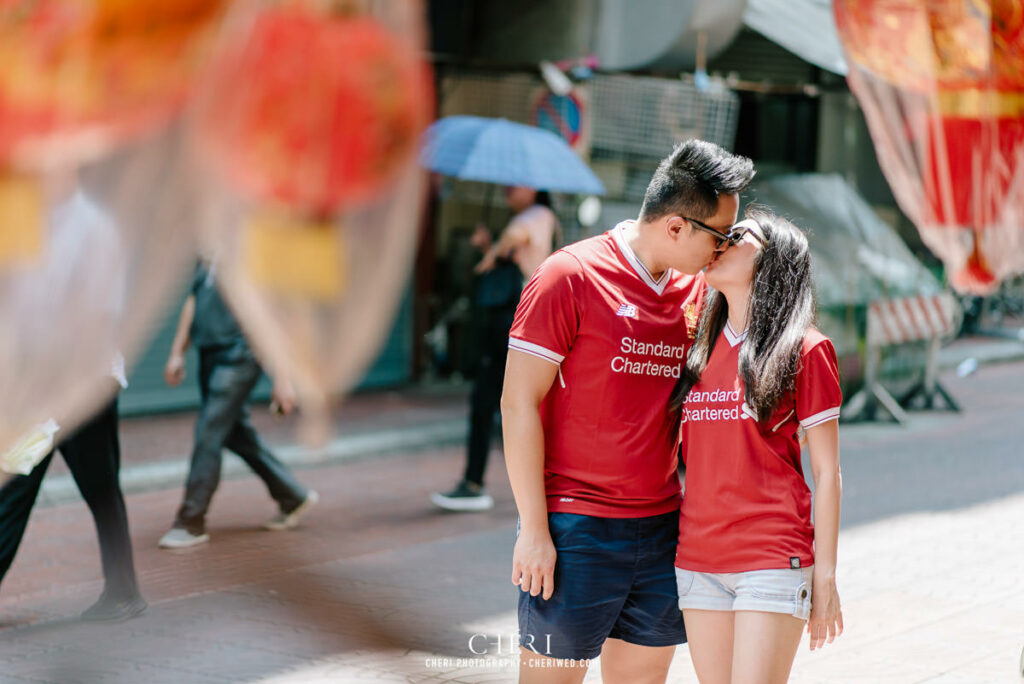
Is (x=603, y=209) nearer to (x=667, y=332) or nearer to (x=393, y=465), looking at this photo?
(x=393, y=465)

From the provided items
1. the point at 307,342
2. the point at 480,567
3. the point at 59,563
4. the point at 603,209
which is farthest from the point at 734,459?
the point at 603,209

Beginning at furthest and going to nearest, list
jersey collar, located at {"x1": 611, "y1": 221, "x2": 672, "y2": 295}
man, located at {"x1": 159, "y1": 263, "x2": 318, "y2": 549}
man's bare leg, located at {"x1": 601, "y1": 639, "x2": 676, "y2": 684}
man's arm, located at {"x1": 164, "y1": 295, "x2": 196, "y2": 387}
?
man, located at {"x1": 159, "y1": 263, "x2": 318, "y2": 549}
man's arm, located at {"x1": 164, "y1": 295, "x2": 196, "y2": 387}
man's bare leg, located at {"x1": 601, "y1": 639, "x2": 676, "y2": 684}
jersey collar, located at {"x1": 611, "y1": 221, "x2": 672, "y2": 295}

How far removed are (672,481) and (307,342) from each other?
7.73ft

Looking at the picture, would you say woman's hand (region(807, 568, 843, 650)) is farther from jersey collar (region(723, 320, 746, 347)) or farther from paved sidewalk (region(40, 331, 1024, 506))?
paved sidewalk (region(40, 331, 1024, 506))

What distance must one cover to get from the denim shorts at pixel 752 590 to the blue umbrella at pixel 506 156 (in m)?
1.46

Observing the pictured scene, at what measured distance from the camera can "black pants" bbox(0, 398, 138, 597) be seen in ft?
15.2

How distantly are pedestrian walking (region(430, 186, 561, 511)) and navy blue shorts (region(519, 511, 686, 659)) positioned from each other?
415 cm

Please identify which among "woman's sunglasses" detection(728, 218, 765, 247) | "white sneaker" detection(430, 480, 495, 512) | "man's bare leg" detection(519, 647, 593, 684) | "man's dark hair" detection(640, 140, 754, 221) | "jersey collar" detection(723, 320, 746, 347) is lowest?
"white sneaker" detection(430, 480, 495, 512)

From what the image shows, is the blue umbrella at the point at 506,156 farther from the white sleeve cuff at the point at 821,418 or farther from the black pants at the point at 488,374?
the white sleeve cuff at the point at 821,418

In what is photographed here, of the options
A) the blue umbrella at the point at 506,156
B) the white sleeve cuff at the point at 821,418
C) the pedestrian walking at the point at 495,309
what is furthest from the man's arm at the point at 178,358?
the white sleeve cuff at the point at 821,418

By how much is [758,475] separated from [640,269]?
1.91ft

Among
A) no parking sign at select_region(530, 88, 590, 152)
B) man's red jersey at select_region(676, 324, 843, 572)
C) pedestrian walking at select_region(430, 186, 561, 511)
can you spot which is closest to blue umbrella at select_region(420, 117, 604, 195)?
pedestrian walking at select_region(430, 186, 561, 511)

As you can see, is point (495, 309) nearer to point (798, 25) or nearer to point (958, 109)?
point (798, 25)

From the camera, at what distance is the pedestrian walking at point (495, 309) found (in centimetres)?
710
